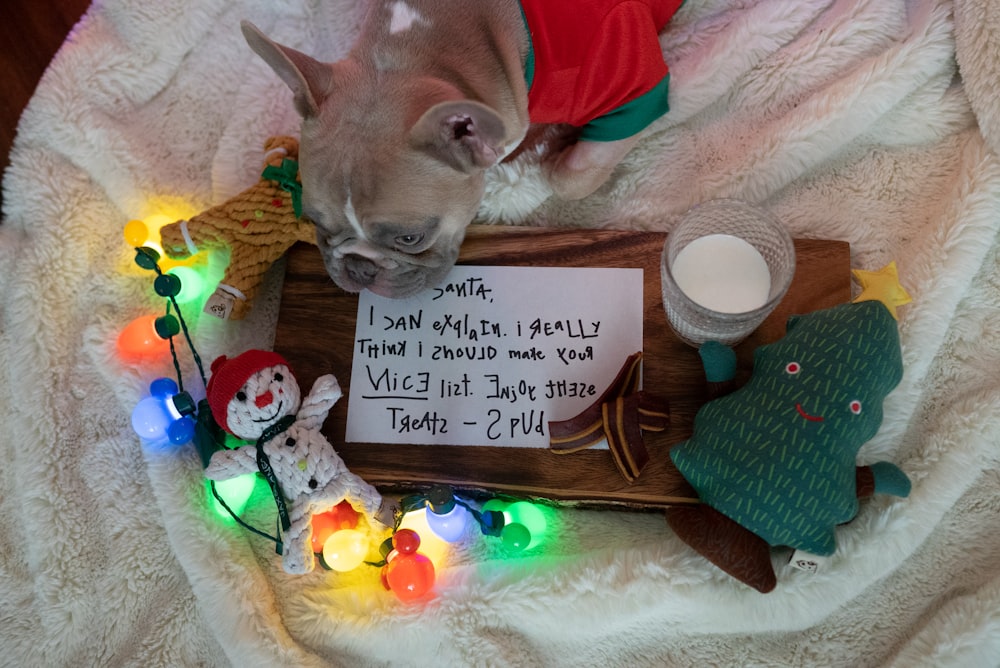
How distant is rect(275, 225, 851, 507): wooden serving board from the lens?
4.30ft

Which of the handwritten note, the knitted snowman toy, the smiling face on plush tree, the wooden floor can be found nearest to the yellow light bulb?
the knitted snowman toy

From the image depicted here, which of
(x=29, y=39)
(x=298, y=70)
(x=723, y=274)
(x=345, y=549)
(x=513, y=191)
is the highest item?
(x=29, y=39)

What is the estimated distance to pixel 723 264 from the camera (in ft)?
4.11

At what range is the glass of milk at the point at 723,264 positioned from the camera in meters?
1.22

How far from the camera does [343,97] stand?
4.03ft

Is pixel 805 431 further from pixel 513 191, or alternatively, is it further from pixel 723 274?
pixel 513 191

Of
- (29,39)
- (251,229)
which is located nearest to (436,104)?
(251,229)

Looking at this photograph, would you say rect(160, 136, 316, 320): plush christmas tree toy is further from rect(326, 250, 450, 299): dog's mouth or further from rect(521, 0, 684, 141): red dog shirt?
rect(521, 0, 684, 141): red dog shirt

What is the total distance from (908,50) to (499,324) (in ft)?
3.18

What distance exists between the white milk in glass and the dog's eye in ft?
1.43

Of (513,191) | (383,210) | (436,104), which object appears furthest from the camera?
(513,191)

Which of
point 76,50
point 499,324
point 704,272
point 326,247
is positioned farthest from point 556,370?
point 76,50

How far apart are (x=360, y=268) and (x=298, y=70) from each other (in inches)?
13.2

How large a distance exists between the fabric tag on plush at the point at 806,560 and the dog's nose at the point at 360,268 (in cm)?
85
